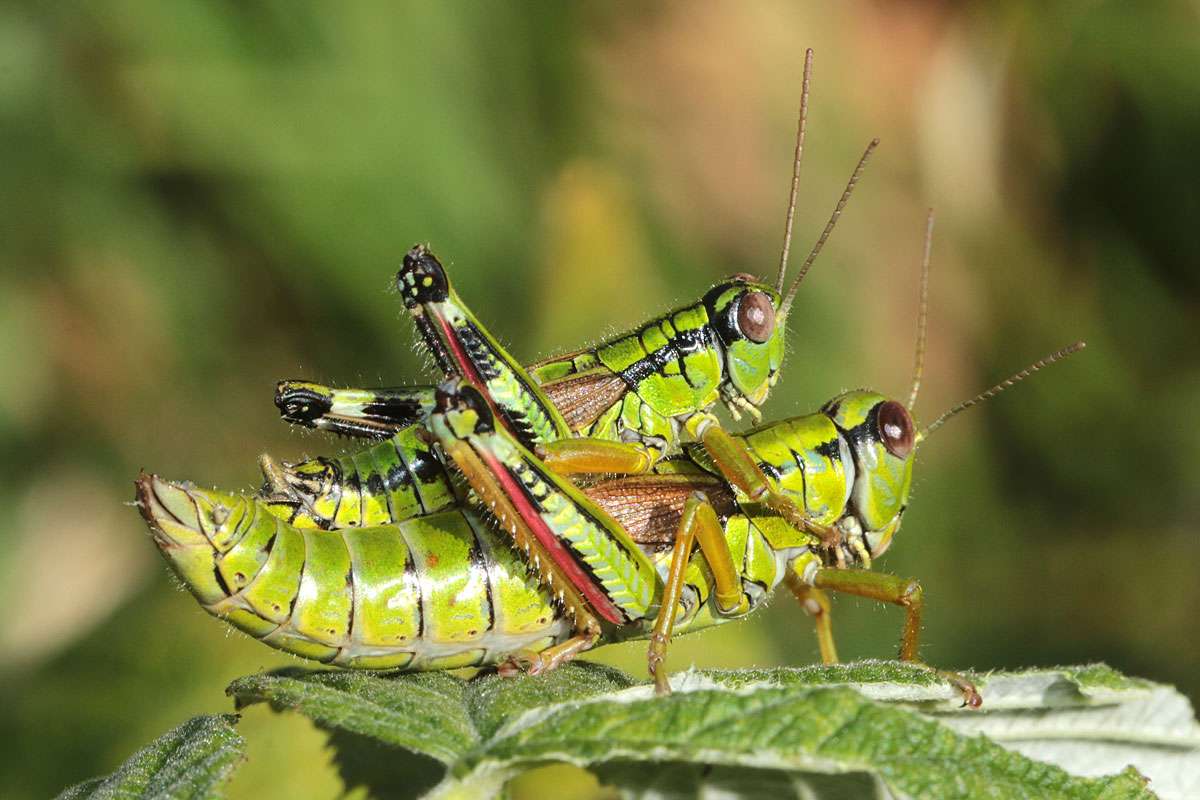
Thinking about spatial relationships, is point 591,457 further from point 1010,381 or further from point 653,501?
point 1010,381

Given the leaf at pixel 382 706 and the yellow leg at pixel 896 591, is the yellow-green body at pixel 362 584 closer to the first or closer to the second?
the leaf at pixel 382 706

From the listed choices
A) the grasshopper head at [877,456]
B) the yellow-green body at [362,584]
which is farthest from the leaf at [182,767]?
the grasshopper head at [877,456]

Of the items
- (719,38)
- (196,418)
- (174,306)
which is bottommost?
(196,418)

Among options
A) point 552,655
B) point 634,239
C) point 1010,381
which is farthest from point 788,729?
point 634,239

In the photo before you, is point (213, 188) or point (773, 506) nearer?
point (773, 506)

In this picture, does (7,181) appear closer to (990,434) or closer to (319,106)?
(319,106)

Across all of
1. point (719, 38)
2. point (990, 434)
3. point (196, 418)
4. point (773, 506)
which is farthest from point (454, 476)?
point (719, 38)
